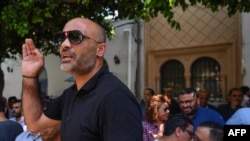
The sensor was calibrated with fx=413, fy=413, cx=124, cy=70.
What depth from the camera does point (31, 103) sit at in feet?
7.54

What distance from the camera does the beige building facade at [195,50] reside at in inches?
491

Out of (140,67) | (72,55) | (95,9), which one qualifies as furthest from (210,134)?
(140,67)

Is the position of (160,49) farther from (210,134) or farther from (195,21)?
(210,134)

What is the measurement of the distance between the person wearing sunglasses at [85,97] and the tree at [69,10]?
18.1 feet

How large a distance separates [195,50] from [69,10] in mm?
5431

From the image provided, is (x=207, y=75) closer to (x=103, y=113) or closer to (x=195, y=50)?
(x=195, y=50)

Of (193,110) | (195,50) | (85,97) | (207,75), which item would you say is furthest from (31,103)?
(195,50)

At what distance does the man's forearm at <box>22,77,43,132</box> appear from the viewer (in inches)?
90.4

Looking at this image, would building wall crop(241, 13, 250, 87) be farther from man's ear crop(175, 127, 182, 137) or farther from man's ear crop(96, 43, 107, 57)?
man's ear crop(96, 43, 107, 57)

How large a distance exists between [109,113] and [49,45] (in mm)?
10456

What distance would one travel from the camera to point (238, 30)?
484 inches

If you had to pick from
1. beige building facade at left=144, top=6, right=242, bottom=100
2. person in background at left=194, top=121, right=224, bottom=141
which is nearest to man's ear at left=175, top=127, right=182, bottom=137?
person in background at left=194, top=121, right=224, bottom=141

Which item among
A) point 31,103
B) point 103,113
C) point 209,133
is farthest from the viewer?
point 209,133

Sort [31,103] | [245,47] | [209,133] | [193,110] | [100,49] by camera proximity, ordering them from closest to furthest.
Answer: [100,49] < [31,103] < [209,133] < [193,110] < [245,47]
